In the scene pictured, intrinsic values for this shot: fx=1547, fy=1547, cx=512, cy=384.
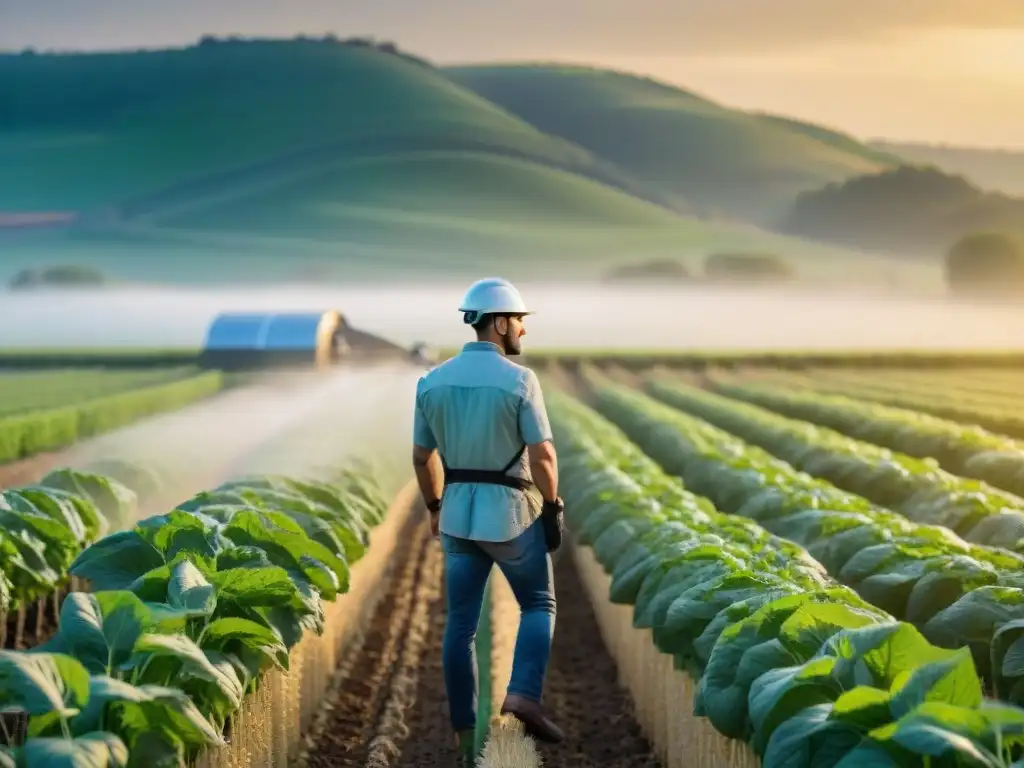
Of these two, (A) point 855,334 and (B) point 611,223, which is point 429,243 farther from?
(A) point 855,334

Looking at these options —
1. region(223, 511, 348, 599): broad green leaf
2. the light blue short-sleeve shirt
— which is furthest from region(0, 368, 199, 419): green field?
the light blue short-sleeve shirt

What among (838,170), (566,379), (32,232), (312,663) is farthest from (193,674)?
(838,170)

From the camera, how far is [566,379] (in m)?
45.2

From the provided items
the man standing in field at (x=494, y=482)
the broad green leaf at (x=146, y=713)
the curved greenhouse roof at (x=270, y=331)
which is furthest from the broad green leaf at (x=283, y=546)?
the curved greenhouse roof at (x=270, y=331)

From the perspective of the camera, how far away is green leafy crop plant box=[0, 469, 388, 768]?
4750 millimetres

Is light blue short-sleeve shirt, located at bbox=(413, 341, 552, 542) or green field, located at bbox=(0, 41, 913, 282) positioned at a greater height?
green field, located at bbox=(0, 41, 913, 282)

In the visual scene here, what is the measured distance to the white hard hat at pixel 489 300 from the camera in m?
7.05

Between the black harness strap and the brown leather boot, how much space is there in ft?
3.27

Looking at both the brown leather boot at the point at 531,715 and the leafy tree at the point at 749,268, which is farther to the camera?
the leafy tree at the point at 749,268

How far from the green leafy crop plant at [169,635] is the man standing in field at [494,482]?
71cm

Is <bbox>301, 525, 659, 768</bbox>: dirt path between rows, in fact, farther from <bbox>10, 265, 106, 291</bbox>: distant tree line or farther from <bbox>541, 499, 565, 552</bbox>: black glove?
<bbox>10, 265, 106, 291</bbox>: distant tree line

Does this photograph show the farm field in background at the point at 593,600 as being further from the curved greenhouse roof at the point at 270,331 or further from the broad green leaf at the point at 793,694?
the curved greenhouse roof at the point at 270,331

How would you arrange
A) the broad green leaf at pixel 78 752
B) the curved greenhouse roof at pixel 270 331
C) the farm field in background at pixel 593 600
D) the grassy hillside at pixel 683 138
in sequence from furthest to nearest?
the grassy hillside at pixel 683 138 → the curved greenhouse roof at pixel 270 331 → the farm field in background at pixel 593 600 → the broad green leaf at pixel 78 752

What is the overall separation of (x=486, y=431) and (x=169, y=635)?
6.75 feet
